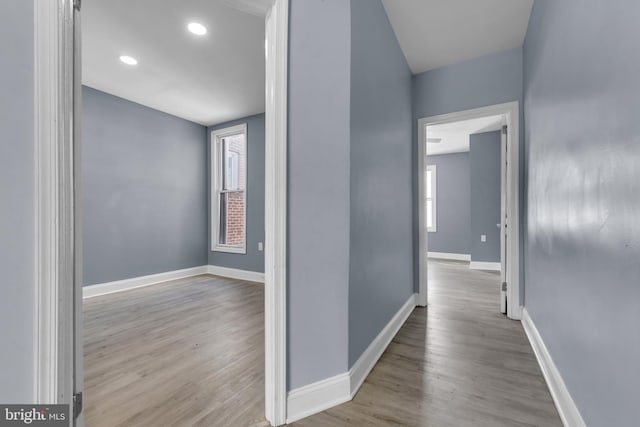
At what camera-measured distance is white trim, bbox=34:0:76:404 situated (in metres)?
0.97

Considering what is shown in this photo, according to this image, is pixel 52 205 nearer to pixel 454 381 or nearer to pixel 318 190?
pixel 318 190

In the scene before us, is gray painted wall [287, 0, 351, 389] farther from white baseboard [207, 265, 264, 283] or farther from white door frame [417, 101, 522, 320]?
white baseboard [207, 265, 264, 283]

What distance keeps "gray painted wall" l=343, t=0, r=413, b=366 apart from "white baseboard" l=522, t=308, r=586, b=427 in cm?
104

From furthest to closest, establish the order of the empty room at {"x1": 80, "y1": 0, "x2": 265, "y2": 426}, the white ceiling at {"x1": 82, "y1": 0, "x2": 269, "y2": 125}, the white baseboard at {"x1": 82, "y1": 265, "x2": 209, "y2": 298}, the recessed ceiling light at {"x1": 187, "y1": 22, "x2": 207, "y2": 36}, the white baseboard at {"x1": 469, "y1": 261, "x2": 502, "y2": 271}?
the white baseboard at {"x1": 469, "y1": 261, "x2": 502, "y2": 271}, the white baseboard at {"x1": 82, "y1": 265, "x2": 209, "y2": 298}, the recessed ceiling light at {"x1": 187, "y1": 22, "x2": 207, "y2": 36}, the white ceiling at {"x1": 82, "y1": 0, "x2": 269, "y2": 125}, the empty room at {"x1": 80, "y1": 0, "x2": 265, "y2": 426}

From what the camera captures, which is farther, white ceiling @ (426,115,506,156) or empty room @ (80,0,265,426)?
white ceiling @ (426,115,506,156)

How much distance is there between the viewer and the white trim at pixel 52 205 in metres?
0.97

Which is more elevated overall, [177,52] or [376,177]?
[177,52]

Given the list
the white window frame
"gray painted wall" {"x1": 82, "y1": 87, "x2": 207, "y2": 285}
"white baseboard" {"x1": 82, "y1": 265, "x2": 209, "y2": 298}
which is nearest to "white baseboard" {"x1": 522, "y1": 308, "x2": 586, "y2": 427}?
"gray painted wall" {"x1": 82, "y1": 87, "x2": 207, "y2": 285}

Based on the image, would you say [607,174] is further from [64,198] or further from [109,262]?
[109,262]

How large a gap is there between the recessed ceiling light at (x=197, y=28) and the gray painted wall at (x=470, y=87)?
232 cm

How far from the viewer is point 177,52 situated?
9.33 ft

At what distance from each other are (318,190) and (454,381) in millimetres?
1498

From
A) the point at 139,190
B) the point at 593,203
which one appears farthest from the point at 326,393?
the point at 139,190
